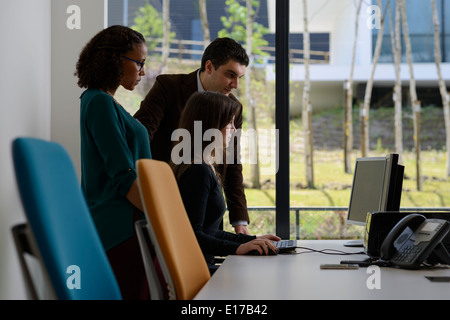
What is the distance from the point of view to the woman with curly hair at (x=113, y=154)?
6.89 feet

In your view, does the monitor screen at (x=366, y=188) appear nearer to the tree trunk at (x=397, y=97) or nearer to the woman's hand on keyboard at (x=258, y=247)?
the woman's hand on keyboard at (x=258, y=247)

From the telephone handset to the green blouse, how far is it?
927mm

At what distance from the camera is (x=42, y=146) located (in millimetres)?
1213

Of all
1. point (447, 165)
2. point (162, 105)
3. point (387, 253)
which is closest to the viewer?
point (387, 253)

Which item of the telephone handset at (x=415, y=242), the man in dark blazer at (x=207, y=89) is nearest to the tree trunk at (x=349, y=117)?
the man in dark blazer at (x=207, y=89)

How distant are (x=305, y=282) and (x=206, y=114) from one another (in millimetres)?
847

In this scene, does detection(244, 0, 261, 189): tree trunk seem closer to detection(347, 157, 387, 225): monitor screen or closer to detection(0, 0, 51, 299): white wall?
detection(347, 157, 387, 225): monitor screen

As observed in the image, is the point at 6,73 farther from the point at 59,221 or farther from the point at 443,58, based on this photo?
the point at 443,58

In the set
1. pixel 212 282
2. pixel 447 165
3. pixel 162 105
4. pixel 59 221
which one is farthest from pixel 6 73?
pixel 447 165

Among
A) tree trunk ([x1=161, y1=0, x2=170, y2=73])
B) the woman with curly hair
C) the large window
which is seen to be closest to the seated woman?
the woman with curly hair

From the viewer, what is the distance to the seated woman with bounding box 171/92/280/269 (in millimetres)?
2215

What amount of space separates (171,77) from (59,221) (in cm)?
213

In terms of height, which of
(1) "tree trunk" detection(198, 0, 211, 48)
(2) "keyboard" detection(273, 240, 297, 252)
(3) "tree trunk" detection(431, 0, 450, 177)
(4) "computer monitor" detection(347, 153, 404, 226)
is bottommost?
(2) "keyboard" detection(273, 240, 297, 252)
